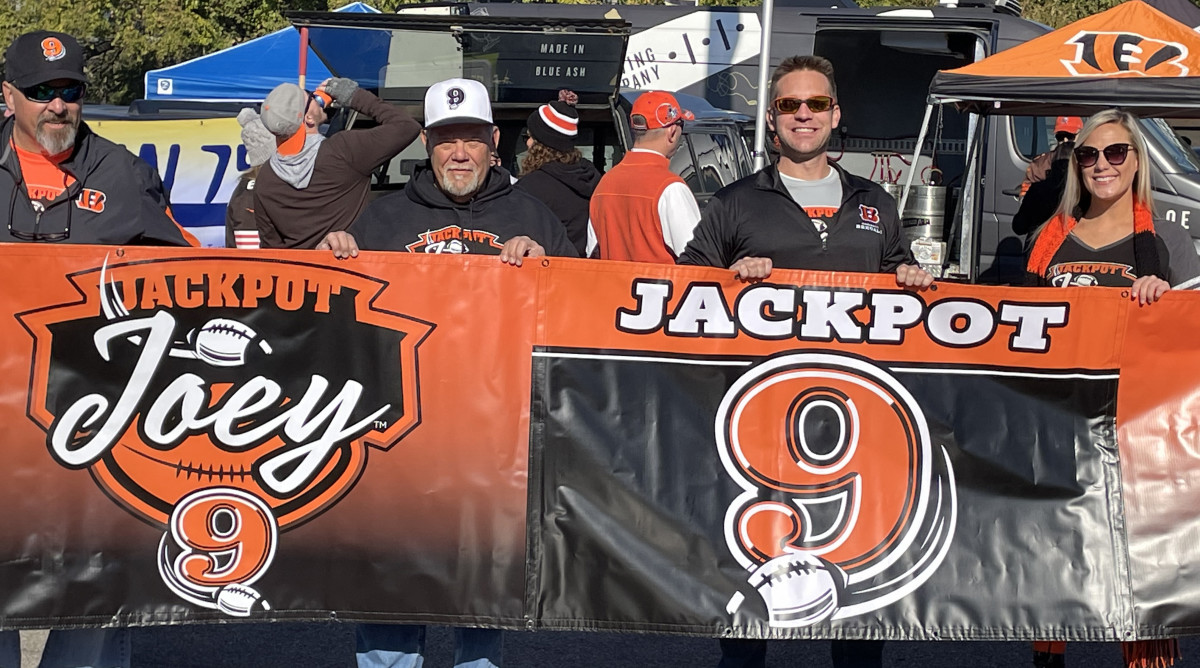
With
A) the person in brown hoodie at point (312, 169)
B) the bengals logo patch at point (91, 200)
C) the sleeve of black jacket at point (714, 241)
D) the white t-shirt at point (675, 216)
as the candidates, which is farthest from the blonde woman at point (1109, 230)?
the bengals logo patch at point (91, 200)

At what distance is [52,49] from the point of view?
14.0ft

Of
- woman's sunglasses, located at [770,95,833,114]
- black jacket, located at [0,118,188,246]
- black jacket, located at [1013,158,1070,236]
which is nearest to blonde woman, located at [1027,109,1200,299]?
woman's sunglasses, located at [770,95,833,114]

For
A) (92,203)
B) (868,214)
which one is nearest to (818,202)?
(868,214)

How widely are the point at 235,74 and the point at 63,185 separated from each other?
481 inches

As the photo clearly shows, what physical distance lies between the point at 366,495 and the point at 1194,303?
256cm

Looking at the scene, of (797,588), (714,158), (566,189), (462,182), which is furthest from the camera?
(714,158)

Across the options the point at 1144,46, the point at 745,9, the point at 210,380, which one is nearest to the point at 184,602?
the point at 210,380

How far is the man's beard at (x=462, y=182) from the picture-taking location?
14.1ft

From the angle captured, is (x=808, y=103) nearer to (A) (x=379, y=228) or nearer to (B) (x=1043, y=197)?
(A) (x=379, y=228)

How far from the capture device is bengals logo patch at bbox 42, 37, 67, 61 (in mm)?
4255

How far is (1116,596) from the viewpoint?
424cm

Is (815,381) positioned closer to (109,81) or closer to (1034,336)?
(1034,336)

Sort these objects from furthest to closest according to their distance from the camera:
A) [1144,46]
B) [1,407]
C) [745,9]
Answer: [745,9], [1144,46], [1,407]

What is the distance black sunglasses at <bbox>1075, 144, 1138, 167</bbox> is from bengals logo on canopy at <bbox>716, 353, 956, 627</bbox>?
3.68ft
